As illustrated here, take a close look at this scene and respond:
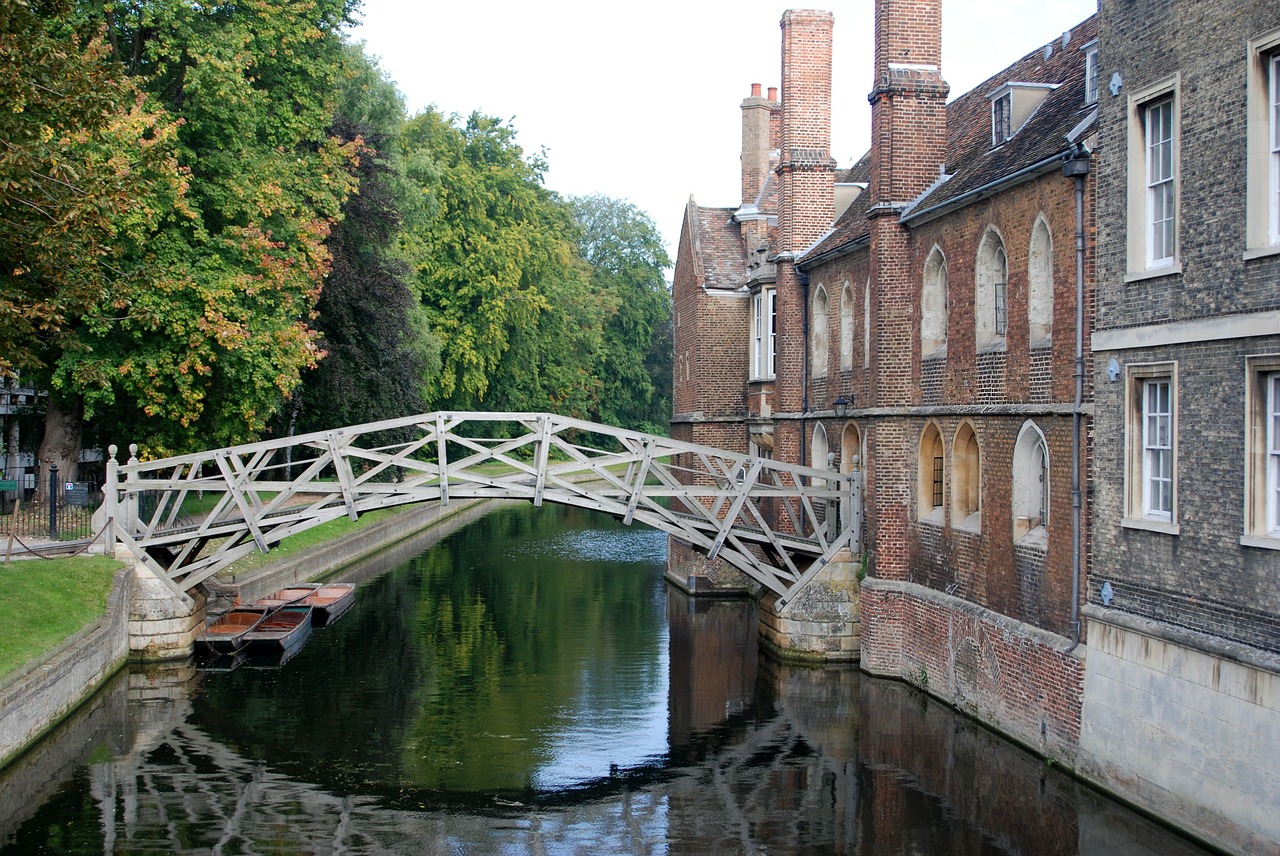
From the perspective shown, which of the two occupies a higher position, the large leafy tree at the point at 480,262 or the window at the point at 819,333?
the large leafy tree at the point at 480,262

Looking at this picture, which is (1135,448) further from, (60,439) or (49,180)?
(60,439)

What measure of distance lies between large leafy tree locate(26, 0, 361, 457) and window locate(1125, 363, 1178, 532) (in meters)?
16.7

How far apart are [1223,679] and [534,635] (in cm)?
1597

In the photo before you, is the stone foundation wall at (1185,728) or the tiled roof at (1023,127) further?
the tiled roof at (1023,127)

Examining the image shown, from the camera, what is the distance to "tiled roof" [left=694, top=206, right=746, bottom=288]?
31.7 m

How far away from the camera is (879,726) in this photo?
18141 mm

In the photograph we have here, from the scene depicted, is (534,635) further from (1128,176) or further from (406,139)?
A: (406,139)

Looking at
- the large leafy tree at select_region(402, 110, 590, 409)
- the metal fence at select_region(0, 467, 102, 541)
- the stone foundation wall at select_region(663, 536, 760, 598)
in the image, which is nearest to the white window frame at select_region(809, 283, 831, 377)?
the stone foundation wall at select_region(663, 536, 760, 598)

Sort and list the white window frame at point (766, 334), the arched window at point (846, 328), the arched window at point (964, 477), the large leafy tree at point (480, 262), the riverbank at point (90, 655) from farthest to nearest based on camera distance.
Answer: the large leafy tree at point (480, 262) < the white window frame at point (766, 334) < the arched window at point (846, 328) < the arched window at point (964, 477) < the riverbank at point (90, 655)

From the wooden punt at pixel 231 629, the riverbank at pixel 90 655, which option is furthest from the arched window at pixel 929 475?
the riverbank at pixel 90 655

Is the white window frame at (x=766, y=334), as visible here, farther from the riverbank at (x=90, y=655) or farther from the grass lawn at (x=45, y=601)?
the grass lawn at (x=45, y=601)

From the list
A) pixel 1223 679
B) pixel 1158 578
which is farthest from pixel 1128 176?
pixel 1223 679

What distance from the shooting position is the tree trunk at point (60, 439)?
2745cm

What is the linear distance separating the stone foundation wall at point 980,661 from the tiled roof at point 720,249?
11967mm
